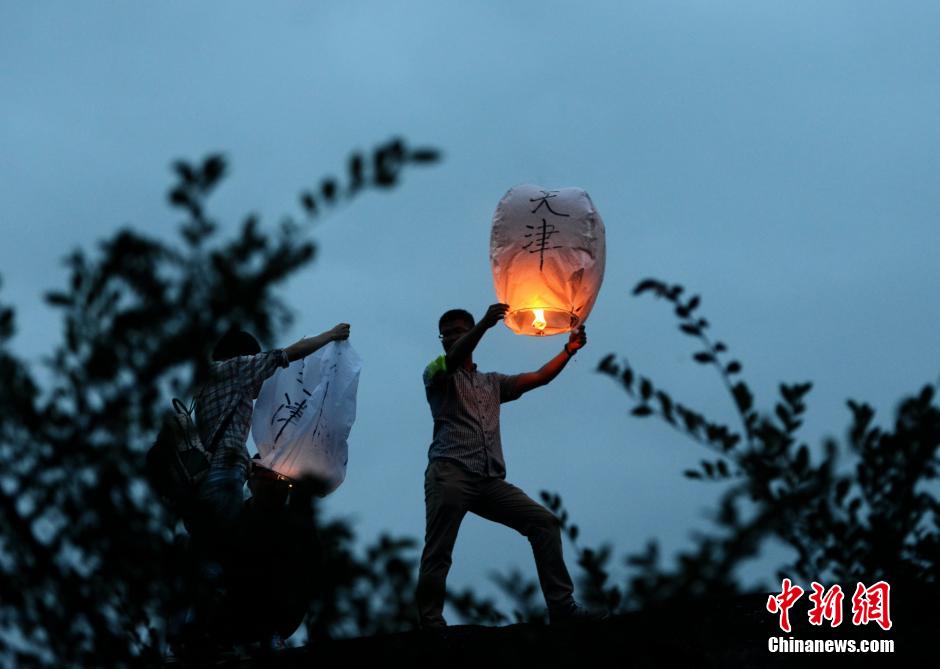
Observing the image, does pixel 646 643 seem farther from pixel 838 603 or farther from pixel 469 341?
pixel 469 341

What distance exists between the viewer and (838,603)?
3.33 meters

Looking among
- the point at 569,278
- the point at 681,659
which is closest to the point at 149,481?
the point at 681,659

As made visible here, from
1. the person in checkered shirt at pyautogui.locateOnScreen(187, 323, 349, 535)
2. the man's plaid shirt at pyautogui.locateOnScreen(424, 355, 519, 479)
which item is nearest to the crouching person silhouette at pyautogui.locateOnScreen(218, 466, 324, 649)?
the person in checkered shirt at pyautogui.locateOnScreen(187, 323, 349, 535)

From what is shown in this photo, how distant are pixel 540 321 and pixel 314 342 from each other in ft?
4.72

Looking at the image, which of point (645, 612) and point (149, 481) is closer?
point (645, 612)

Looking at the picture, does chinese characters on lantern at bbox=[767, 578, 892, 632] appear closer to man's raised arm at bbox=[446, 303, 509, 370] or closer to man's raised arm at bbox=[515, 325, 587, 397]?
man's raised arm at bbox=[446, 303, 509, 370]

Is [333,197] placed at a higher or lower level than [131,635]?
higher

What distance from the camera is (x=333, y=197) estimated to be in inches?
100

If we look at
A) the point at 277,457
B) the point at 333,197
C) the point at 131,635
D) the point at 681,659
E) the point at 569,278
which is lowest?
the point at 131,635

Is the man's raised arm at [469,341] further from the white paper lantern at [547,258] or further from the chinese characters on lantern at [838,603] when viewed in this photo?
the chinese characters on lantern at [838,603]

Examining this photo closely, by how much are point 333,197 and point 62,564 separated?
3.20 ft

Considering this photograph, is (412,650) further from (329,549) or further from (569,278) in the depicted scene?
(569,278)

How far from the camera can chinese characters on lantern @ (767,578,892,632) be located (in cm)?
276

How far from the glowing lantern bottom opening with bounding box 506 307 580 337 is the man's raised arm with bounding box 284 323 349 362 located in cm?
99
